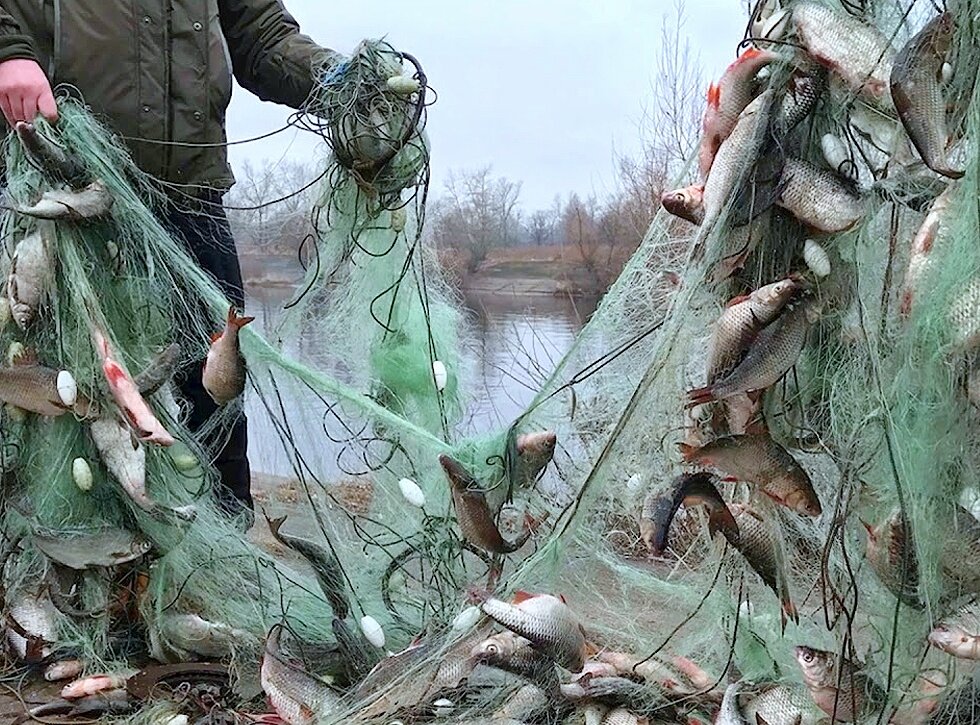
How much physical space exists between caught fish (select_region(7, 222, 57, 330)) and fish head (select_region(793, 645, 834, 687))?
2548 mm

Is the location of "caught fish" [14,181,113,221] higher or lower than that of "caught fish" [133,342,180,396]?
higher

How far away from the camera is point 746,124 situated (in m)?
2.48

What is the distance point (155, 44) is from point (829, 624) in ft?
9.32

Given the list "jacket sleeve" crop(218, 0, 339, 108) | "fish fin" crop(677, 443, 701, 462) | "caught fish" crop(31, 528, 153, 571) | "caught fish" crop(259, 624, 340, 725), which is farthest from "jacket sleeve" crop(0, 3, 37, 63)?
"fish fin" crop(677, 443, 701, 462)

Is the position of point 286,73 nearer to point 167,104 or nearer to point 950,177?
point 167,104

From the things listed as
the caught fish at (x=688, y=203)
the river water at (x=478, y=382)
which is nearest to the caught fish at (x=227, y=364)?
the river water at (x=478, y=382)

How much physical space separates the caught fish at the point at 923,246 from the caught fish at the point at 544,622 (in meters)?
1.19

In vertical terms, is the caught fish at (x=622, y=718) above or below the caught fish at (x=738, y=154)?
below

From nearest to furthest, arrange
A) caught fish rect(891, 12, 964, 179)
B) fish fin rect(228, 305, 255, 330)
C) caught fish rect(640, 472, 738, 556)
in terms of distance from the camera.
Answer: caught fish rect(891, 12, 964, 179) → caught fish rect(640, 472, 738, 556) → fish fin rect(228, 305, 255, 330)

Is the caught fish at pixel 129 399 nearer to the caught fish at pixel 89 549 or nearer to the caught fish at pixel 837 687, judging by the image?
the caught fish at pixel 89 549

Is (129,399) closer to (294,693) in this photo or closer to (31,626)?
(31,626)

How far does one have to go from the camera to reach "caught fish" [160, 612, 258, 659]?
11.5ft

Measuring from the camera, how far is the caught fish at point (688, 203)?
8.57ft

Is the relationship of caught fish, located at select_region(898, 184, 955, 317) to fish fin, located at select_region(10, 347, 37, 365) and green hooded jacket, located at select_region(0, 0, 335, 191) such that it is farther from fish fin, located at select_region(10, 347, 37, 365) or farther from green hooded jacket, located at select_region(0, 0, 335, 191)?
fish fin, located at select_region(10, 347, 37, 365)
